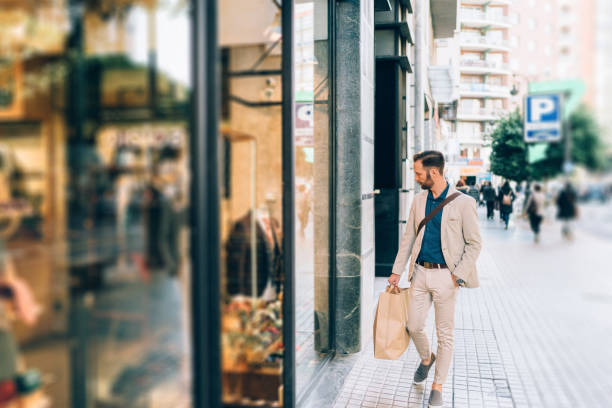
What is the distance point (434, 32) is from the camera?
191 inches

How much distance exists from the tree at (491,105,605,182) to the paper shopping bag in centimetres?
125

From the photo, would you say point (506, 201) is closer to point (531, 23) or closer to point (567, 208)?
point (567, 208)

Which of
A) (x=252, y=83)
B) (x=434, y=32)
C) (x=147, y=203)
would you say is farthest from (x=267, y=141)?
(x=434, y=32)

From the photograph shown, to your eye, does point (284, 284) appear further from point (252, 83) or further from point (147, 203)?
point (147, 203)

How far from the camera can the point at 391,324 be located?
4.08m

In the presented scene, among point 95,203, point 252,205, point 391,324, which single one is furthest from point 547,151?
point 95,203

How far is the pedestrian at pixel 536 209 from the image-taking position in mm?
3850

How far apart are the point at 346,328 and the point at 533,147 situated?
230 cm

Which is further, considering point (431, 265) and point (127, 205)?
point (431, 265)

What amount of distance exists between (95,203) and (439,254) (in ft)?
8.75

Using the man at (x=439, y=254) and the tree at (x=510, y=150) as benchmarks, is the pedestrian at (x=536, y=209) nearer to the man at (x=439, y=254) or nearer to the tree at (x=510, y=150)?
the tree at (x=510, y=150)

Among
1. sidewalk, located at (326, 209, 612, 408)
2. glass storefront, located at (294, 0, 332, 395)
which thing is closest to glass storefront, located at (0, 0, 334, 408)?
glass storefront, located at (294, 0, 332, 395)

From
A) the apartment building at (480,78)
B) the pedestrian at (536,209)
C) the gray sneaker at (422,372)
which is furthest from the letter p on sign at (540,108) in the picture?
the gray sneaker at (422,372)

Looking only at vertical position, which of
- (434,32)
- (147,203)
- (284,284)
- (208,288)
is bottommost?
(284,284)
